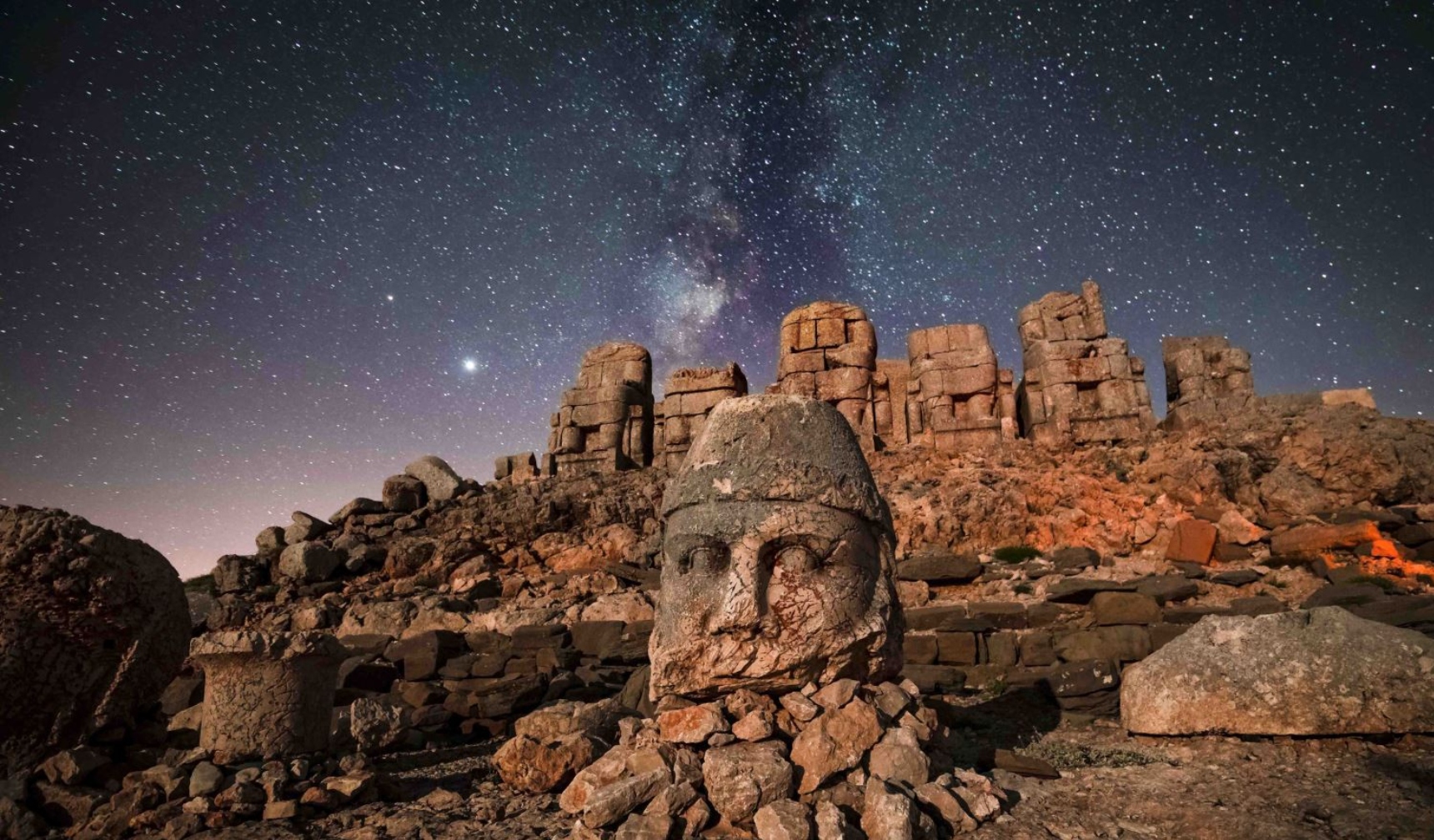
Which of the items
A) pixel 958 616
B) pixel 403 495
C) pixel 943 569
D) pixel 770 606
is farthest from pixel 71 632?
pixel 403 495

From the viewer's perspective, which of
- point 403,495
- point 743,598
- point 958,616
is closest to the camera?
point 743,598

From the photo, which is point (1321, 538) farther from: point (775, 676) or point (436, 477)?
point (436, 477)

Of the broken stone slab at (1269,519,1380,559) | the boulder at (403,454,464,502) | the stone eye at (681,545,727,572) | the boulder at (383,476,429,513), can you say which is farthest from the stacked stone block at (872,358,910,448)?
the stone eye at (681,545,727,572)

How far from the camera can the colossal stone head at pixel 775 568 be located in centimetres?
378

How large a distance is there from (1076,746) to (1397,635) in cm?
203

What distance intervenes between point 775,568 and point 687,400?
10.7 m

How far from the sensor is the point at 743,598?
3766 millimetres

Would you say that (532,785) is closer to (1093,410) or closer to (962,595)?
(962,595)

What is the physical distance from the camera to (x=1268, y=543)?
8797 millimetres

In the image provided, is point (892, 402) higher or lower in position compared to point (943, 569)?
higher

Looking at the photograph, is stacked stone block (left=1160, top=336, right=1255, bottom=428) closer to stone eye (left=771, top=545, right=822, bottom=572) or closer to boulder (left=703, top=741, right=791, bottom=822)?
stone eye (left=771, top=545, right=822, bottom=572)

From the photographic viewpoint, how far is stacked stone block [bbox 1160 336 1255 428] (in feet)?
39.7

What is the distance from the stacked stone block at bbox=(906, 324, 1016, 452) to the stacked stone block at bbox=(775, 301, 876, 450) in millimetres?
883

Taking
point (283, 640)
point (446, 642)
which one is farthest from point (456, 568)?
point (283, 640)
